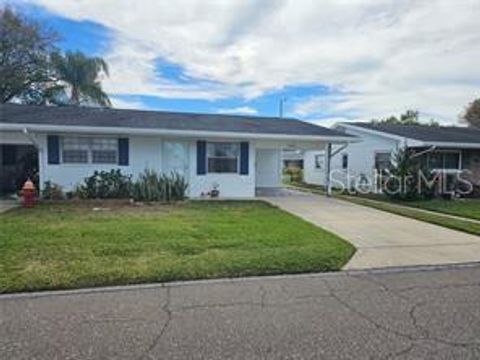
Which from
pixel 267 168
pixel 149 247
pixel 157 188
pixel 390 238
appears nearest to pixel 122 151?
pixel 157 188

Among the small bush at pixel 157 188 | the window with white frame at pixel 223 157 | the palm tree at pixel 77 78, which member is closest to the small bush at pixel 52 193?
the small bush at pixel 157 188

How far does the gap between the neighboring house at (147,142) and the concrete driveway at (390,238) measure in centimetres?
408

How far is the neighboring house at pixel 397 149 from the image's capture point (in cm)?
2162

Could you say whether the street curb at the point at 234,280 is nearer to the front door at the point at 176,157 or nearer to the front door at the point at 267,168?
the front door at the point at 176,157

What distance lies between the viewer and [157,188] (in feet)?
52.4

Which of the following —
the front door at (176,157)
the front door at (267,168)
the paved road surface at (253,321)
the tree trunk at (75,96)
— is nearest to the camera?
the paved road surface at (253,321)

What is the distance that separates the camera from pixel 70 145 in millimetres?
16781

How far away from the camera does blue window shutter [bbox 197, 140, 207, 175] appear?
18.0m

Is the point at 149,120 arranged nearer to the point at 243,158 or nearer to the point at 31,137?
the point at 243,158

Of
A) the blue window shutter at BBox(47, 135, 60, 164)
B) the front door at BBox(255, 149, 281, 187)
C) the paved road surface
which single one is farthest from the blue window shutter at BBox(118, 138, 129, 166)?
the paved road surface

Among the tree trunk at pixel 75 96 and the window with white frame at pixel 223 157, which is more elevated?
the tree trunk at pixel 75 96

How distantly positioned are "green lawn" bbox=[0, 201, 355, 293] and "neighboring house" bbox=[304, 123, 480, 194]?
11399 mm

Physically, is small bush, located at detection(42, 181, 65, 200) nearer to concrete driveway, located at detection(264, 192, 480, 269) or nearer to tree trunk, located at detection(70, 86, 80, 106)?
concrete driveway, located at detection(264, 192, 480, 269)

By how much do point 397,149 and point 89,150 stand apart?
1325cm
